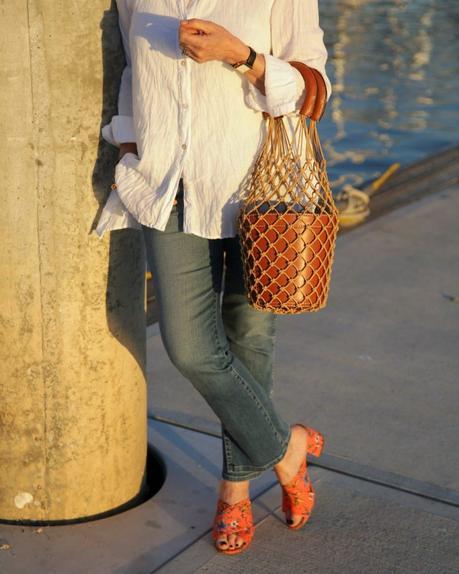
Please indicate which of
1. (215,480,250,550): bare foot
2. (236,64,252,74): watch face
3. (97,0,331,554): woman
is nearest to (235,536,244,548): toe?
(215,480,250,550): bare foot

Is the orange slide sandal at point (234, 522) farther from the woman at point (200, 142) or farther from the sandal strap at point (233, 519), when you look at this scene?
the woman at point (200, 142)

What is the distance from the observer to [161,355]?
4926mm

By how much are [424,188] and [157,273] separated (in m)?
5.56

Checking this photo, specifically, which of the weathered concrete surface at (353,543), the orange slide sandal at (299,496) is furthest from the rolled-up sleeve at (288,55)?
the weathered concrete surface at (353,543)

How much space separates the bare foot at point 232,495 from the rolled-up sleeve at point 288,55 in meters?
1.09

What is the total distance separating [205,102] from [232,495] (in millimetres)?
1144

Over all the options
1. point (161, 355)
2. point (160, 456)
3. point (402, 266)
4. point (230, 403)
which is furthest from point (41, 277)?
point (402, 266)

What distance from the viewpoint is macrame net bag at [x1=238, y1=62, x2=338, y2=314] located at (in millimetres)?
3031

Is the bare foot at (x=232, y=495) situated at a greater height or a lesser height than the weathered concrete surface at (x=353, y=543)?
greater

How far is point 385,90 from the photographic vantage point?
1413cm

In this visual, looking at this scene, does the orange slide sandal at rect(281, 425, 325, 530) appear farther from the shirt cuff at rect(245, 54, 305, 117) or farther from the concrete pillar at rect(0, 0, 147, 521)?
the shirt cuff at rect(245, 54, 305, 117)

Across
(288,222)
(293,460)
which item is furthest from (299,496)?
(288,222)

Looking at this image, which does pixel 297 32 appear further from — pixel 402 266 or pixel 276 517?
pixel 402 266

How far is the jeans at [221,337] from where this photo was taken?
124 inches
